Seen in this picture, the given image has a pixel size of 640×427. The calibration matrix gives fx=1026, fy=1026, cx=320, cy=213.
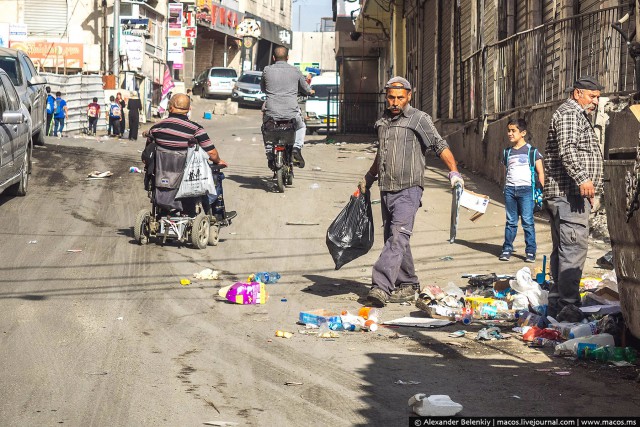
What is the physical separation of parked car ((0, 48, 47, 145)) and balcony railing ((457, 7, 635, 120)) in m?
8.70

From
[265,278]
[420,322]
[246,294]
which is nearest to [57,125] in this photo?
[265,278]

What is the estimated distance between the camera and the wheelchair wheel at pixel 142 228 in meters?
11.9

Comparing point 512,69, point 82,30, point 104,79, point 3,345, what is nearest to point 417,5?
point 512,69

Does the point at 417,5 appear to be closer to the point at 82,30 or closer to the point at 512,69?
the point at 512,69

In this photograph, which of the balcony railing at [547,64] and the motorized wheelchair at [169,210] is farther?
the balcony railing at [547,64]

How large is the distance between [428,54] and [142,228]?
17333 mm

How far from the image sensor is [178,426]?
5.22 metres

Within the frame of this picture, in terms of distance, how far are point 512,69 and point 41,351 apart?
38.1 feet

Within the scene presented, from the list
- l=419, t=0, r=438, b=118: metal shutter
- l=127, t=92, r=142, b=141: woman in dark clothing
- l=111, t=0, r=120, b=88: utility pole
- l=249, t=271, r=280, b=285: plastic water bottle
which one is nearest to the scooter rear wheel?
l=249, t=271, r=280, b=285: plastic water bottle

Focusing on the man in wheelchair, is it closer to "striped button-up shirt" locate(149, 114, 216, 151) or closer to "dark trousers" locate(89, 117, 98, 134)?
"striped button-up shirt" locate(149, 114, 216, 151)

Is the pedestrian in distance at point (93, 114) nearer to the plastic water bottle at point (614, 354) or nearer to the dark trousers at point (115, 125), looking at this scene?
the dark trousers at point (115, 125)

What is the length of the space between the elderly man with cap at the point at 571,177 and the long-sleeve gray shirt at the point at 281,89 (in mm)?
7796

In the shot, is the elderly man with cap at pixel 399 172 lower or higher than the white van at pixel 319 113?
lower

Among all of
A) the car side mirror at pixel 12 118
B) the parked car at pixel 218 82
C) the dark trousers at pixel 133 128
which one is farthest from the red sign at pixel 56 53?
the car side mirror at pixel 12 118
